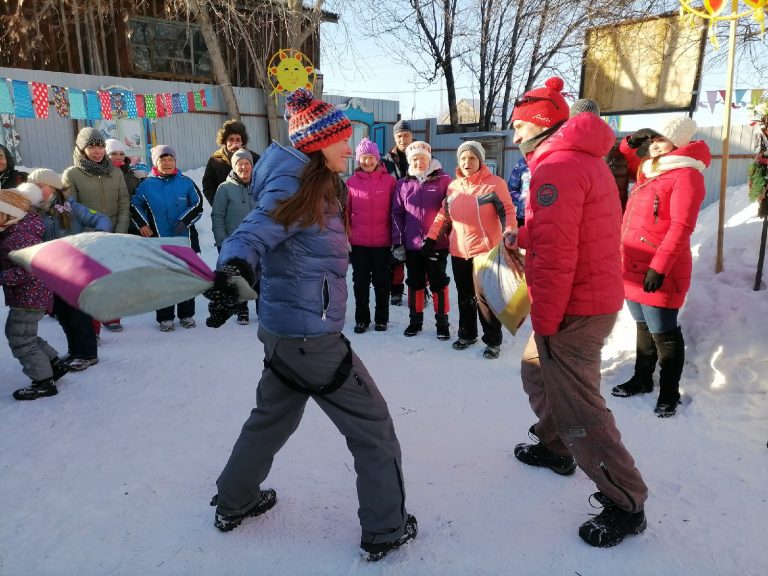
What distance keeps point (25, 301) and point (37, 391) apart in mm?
686

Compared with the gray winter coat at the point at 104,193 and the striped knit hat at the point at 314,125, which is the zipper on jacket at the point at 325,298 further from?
the gray winter coat at the point at 104,193

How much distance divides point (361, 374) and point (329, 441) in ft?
3.85

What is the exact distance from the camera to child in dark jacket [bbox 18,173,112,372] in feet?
14.4

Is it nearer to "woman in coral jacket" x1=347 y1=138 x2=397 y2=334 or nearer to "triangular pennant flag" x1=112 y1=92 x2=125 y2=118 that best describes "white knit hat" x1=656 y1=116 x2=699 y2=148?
"woman in coral jacket" x1=347 y1=138 x2=397 y2=334

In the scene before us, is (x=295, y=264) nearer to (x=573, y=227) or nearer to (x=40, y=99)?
(x=573, y=227)

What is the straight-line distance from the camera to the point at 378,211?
5.42m

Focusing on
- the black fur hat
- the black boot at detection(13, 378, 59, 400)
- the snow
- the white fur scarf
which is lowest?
the snow

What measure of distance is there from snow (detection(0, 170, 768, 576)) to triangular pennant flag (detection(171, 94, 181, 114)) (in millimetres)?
9966

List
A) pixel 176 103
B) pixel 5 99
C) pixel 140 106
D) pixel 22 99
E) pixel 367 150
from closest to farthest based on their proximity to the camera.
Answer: pixel 367 150 → pixel 5 99 → pixel 22 99 → pixel 140 106 → pixel 176 103

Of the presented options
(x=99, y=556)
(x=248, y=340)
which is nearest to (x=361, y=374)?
(x=99, y=556)

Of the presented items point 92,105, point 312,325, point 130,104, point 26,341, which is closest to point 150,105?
point 130,104

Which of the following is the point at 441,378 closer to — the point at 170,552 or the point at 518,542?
the point at 518,542

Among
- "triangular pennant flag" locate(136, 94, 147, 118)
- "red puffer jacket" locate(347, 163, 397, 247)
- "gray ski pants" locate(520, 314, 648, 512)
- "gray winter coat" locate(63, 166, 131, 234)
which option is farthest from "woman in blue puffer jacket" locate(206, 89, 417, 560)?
"triangular pennant flag" locate(136, 94, 147, 118)

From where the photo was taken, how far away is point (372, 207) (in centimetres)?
541
